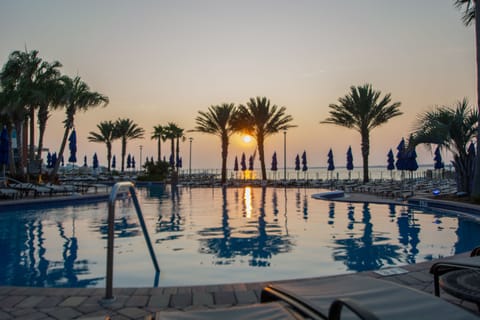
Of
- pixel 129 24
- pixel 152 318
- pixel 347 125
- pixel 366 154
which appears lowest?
pixel 152 318

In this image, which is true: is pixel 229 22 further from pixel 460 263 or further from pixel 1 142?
pixel 460 263

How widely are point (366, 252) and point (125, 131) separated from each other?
133 feet

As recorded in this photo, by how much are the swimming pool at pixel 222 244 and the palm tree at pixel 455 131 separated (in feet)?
9.87

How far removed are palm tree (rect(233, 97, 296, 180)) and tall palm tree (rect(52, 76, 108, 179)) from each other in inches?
466

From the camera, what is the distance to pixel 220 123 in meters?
32.0

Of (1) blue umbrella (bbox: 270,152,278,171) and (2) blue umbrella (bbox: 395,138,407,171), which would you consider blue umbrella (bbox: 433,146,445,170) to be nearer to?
(2) blue umbrella (bbox: 395,138,407,171)

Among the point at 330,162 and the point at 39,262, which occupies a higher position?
the point at 330,162

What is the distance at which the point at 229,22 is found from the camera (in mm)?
15391

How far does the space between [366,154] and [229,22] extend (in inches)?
592

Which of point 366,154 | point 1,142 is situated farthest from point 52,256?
point 366,154

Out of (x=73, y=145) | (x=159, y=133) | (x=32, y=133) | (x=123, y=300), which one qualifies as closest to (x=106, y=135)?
(x=159, y=133)

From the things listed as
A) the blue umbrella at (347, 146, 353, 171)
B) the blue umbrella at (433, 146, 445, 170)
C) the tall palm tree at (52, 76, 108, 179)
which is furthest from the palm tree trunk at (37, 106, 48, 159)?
the blue umbrella at (433, 146, 445, 170)

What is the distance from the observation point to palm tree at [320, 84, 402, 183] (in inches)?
967

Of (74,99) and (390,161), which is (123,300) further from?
(390,161)
